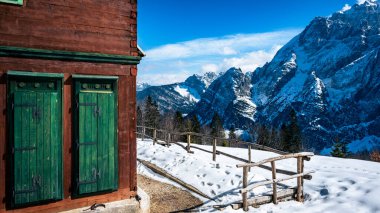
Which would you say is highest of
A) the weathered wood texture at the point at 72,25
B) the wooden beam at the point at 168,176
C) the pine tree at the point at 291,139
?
the weathered wood texture at the point at 72,25

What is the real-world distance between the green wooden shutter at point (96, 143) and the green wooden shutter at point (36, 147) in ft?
1.62

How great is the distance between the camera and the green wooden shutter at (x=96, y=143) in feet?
25.7

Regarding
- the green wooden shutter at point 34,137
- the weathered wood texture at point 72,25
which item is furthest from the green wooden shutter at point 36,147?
the weathered wood texture at point 72,25

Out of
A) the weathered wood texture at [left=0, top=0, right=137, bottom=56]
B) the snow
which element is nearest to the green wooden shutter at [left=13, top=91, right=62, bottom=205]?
the weathered wood texture at [left=0, top=0, right=137, bottom=56]

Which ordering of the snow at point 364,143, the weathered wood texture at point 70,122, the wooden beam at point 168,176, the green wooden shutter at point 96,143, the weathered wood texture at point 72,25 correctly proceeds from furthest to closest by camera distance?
the snow at point 364,143
the wooden beam at point 168,176
the green wooden shutter at point 96,143
the weathered wood texture at point 72,25
the weathered wood texture at point 70,122

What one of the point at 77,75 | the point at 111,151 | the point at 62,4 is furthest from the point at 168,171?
the point at 62,4

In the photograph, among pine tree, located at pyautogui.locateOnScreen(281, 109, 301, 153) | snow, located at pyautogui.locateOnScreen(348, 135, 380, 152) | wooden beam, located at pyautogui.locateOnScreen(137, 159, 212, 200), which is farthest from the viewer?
snow, located at pyautogui.locateOnScreen(348, 135, 380, 152)

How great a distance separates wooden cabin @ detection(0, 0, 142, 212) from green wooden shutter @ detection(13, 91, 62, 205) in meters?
0.02

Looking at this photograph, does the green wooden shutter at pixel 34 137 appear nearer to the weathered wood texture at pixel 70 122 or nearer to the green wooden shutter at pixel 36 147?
the green wooden shutter at pixel 36 147

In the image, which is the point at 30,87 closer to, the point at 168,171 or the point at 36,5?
the point at 36,5

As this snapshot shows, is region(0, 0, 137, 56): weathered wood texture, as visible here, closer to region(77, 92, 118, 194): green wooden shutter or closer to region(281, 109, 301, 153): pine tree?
region(77, 92, 118, 194): green wooden shutter

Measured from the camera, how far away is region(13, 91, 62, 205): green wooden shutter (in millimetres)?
7113

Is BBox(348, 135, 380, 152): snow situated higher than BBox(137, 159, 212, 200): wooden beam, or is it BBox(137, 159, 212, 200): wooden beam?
BBox(137, 159, 212, 200): wooden beam

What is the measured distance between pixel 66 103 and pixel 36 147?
1.11 metres
